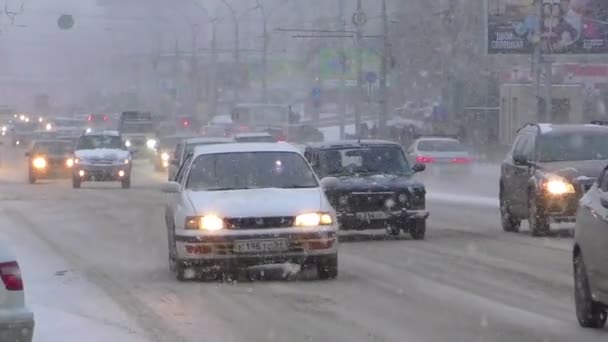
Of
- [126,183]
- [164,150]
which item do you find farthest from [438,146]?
[164,150]

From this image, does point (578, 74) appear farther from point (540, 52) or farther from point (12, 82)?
point (12, 82)

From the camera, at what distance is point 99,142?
44.8m

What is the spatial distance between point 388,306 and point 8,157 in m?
61.0

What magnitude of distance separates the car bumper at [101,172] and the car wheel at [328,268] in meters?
27.5

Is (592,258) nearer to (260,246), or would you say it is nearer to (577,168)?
(260,246)

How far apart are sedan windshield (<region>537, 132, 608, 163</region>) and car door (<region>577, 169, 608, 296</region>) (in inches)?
418

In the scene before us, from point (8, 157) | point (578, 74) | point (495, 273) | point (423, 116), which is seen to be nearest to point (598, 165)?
point (495, 273)

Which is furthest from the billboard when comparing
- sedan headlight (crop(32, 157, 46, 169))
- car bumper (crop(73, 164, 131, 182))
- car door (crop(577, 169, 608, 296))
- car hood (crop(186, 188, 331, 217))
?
car door (crop(577, 169, 608, 296))

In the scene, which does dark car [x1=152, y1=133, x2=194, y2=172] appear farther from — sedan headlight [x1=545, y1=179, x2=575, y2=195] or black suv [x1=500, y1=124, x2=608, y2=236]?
sedan headlight [x1=545, y1=179, x2=575, y2=195]

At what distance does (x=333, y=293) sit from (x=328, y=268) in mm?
1223

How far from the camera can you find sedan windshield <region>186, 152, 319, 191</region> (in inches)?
645

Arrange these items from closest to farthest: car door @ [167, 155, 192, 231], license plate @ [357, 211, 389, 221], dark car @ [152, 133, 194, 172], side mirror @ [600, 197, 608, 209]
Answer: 1. side mirror @ [600, 197, 608, 209]
2. car door @ [167, 155, 192, 231]
3. license plate @ [357, 211, 389, 221]
4. dark car @ [152, 133, 194, 172]

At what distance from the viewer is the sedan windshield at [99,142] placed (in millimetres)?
44550

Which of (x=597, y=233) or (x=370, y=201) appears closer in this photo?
(x=597, y=233)
